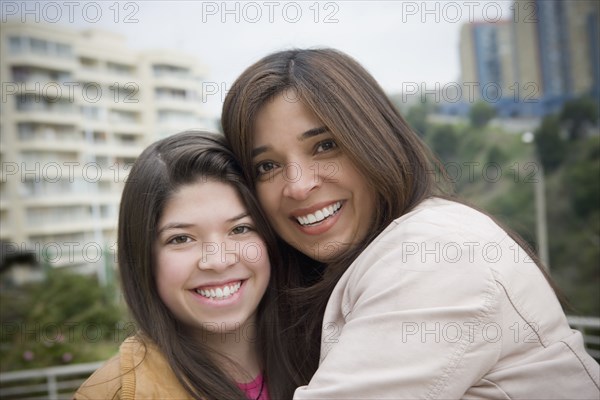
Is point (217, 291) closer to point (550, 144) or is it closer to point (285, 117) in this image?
point (285, 117)

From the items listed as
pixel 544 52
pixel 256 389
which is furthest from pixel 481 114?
pixel 256 389

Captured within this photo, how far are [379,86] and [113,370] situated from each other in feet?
3.60

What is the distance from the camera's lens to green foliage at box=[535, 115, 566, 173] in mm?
13570

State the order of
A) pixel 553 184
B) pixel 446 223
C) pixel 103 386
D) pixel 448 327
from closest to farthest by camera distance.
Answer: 1. pixel 448 327
2. pixel 446 223
3. pixel 103 386
4. pixel 553 184

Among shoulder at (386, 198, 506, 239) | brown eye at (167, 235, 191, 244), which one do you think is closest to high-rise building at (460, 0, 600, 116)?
shoulder at (386, 198, 506, 239)

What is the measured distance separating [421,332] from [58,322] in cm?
736

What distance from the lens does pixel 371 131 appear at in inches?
56.0

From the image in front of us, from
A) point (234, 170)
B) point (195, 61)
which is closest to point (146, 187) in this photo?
point (234, 170)

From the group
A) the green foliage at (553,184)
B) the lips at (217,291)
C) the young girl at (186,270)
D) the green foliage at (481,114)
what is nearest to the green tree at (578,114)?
the green foliage at (553,184)

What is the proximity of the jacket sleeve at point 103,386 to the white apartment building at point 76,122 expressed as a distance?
9721 mm

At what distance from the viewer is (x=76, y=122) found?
50.1 ft

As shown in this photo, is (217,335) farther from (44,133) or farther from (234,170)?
(44,133)

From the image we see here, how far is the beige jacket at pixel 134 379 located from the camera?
134 centimetres

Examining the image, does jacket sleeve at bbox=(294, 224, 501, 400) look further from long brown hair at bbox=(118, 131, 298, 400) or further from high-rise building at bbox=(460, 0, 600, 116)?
high-rise building at bbox=(460, 0, 600, 116)
